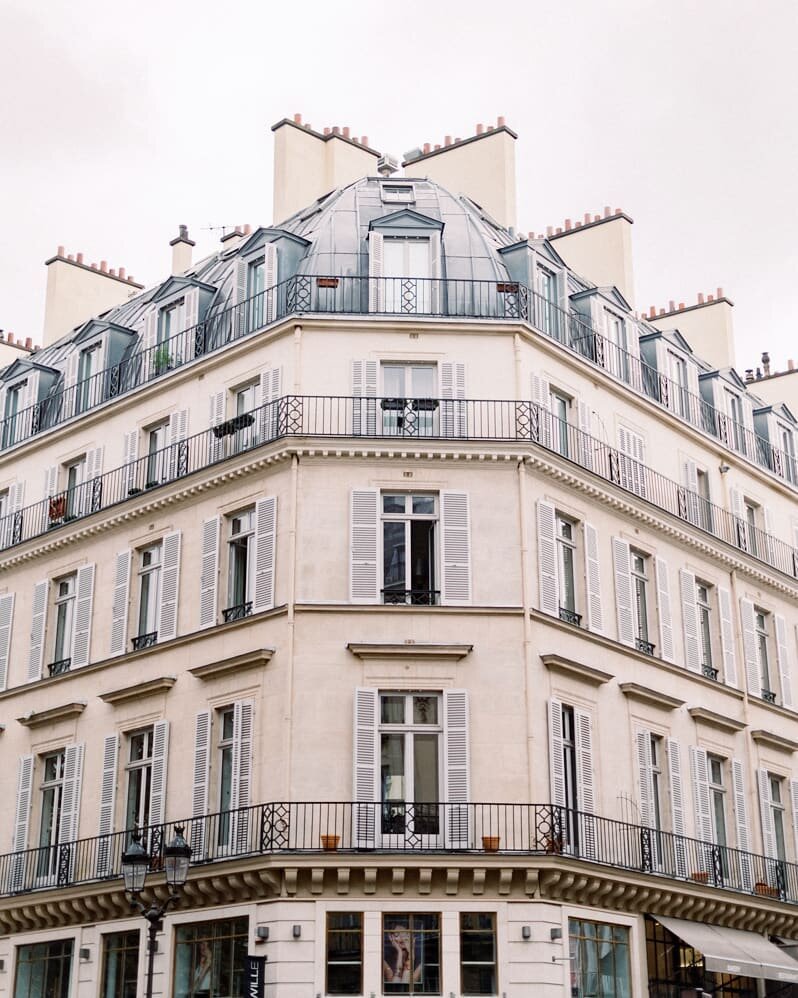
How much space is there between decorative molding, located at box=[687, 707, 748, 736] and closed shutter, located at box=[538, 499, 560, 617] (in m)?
5.22

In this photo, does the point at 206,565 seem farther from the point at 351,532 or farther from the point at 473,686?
the point at 473,686

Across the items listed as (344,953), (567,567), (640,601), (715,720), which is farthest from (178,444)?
(715,720)

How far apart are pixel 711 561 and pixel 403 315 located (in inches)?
394

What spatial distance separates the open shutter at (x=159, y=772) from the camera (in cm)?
3008

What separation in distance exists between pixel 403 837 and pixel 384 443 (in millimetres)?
7526

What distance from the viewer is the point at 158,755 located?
30453 millimetres

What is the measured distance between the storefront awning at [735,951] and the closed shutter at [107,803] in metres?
10.9

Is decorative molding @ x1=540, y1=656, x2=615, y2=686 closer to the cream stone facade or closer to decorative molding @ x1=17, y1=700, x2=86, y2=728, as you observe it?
the cream stone facade

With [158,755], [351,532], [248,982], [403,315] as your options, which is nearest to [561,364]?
[403,315]

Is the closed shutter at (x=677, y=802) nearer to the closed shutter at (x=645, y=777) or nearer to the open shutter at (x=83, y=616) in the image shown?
the closed shutter at (x=645, y=777)

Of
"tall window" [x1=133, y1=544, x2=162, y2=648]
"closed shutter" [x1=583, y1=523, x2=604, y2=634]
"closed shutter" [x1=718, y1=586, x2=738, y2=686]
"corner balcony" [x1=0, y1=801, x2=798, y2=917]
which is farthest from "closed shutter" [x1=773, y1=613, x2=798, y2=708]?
"tall window" [x1=133, y1=544, x2=162, y2=648]

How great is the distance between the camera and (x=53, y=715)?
33250mm

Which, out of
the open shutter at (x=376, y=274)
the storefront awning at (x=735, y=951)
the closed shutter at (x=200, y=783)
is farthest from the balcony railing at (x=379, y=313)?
the storefront awning at (x=735, y=951)

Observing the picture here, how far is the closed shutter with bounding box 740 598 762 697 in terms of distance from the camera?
36125mm
